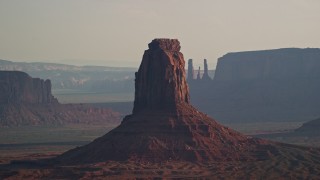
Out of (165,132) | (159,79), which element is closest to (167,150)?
(165,132)

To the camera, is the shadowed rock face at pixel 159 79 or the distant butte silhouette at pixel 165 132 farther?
the shadowed rock face at pixel 159 79

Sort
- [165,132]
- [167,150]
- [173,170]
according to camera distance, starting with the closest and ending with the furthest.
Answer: [173,170] < [167,150] < [165,132]

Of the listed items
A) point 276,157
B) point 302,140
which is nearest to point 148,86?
point 276,157

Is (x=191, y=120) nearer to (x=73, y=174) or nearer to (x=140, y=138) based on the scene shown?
(x=140, y=138)

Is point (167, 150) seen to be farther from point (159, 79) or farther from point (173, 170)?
point (159, 79)

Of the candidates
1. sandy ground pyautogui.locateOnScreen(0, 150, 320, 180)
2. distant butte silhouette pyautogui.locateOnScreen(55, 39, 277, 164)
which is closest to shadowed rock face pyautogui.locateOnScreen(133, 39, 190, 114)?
distant butte silhouette pyautogui.locateOnScreen(55, 39, 277, 164)

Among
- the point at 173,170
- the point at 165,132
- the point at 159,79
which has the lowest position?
the point at 173,170

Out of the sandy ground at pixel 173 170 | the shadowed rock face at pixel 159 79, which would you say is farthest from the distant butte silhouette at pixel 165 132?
the sandy ground at pixel 173 170

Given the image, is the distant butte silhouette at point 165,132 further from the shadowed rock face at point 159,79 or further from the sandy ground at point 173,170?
the sandy ground at point 173,170
